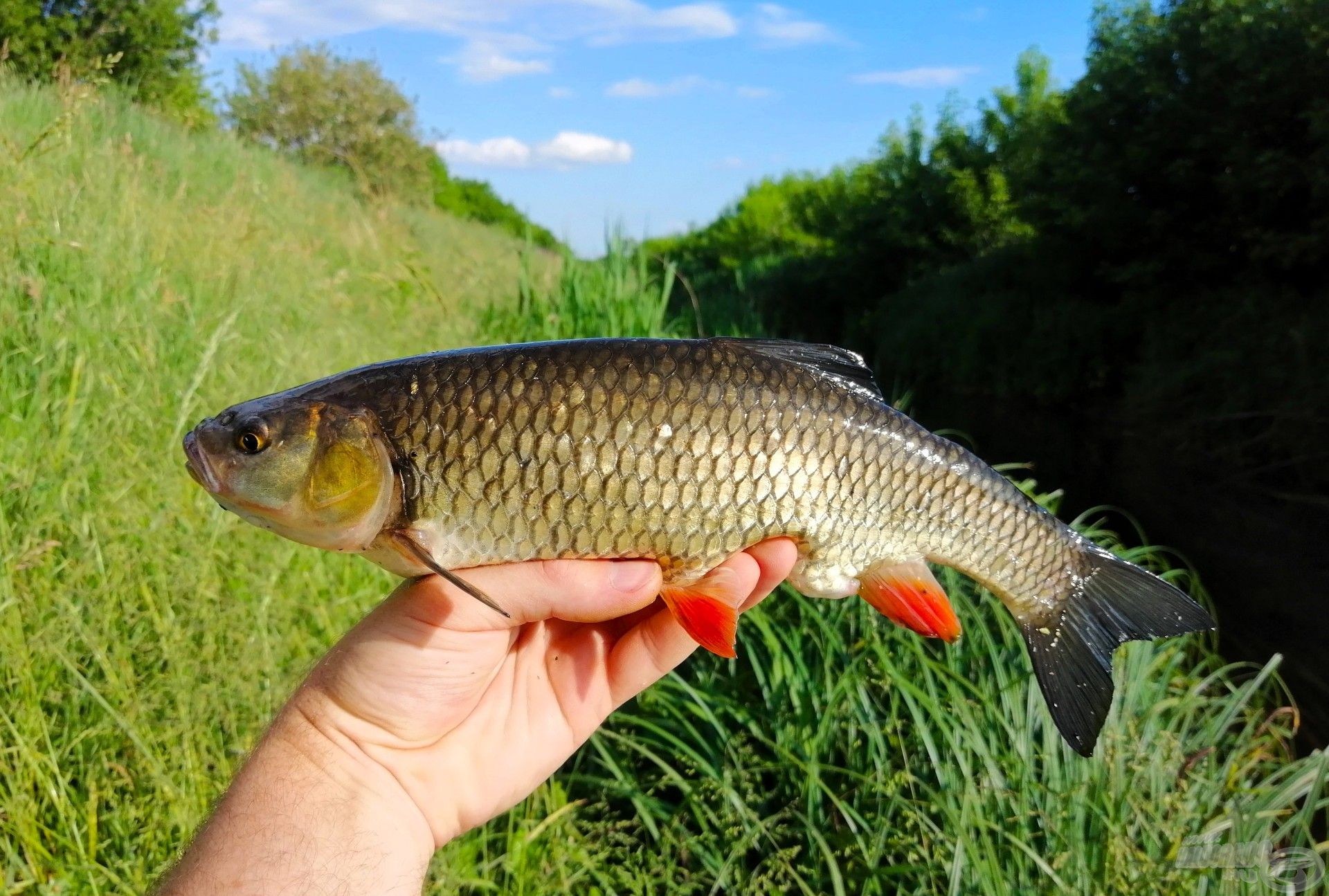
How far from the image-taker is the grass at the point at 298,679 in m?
2.52

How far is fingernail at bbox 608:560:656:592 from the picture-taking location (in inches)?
73.0

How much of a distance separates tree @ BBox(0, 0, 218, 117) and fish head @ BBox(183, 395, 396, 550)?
1115cm

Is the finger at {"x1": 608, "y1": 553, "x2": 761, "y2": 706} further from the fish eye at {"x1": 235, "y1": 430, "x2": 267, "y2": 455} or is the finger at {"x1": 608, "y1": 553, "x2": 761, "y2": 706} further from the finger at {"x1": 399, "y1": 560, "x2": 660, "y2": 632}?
the fish eye at {"x1": 235, "y1": 430, "x2": 267, "y2": 455}

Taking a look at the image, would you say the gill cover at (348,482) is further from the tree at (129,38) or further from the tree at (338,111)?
the tree at (338,111)

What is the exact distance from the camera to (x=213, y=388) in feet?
12.9

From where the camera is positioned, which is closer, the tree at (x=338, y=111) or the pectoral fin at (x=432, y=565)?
the pectoral fin at (x=432, y=565)

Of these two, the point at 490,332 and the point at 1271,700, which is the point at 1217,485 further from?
the point at 490,332

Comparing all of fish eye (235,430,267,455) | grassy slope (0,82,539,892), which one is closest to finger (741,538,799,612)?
fish eye (235,430,267,455)

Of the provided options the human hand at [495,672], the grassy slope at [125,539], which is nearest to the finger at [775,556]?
the human hand at [495,672]

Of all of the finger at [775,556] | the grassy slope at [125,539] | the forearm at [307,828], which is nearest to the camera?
the forearm at [307,828]

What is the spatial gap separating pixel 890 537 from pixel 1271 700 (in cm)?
679

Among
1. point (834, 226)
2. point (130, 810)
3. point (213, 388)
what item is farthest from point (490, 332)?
point (834, 226)

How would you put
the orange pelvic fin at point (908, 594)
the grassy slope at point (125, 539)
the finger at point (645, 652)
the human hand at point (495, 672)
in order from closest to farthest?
the human hand at point (495, 672)
the orange pelvic fin at point (908, 594)
the finger at point (645, 652)
the grassy slope at point (125, 539)

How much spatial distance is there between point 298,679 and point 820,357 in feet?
6.95
